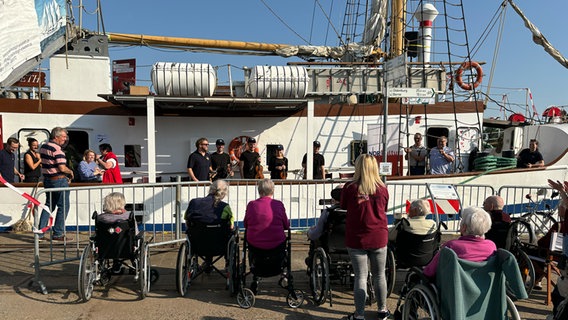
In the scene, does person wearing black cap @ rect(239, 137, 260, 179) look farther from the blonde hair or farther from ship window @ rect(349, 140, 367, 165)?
the blonde hair

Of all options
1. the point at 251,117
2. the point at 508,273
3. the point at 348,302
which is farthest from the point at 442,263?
the point at 251,117

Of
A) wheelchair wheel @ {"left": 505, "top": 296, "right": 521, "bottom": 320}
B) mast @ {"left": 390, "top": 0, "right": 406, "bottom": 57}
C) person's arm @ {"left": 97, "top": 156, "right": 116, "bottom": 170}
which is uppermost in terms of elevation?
mast @ {"left": 390, "top": 0, "right": 406, "bottom": 57}

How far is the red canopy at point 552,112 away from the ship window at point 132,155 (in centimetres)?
1324

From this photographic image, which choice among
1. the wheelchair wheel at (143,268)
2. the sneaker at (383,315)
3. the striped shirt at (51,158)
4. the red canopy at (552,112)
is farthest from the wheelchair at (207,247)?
the red canopy at (552,112)

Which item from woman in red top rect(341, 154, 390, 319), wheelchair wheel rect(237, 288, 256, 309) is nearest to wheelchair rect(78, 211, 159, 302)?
wheelchair wheel rect(237, 288, 256, 309)

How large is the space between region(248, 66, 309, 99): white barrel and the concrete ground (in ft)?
14.9

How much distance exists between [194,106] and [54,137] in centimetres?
361

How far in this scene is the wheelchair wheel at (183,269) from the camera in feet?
13.6

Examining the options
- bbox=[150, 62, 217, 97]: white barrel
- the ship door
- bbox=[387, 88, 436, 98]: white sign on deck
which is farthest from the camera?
the ship door

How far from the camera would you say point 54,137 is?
18.7 ft

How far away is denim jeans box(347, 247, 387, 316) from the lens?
11.3 feet

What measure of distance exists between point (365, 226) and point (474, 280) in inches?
39.3

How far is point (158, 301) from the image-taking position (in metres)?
4.15

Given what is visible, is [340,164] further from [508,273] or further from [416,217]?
[508,273]
